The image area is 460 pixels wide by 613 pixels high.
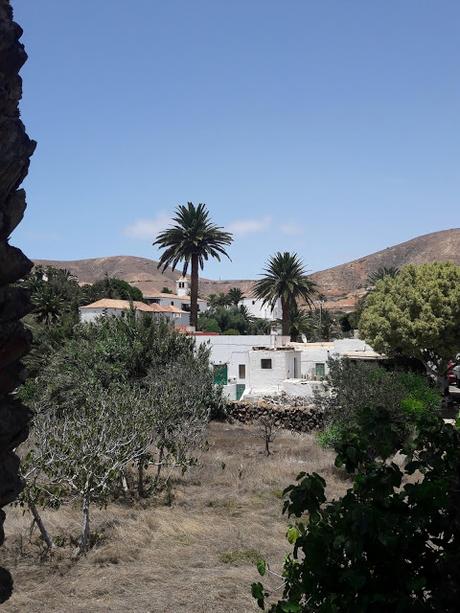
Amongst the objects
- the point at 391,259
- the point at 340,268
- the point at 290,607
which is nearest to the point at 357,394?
the point at 290,607

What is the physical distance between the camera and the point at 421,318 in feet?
111

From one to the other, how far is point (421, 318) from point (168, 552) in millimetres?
24994

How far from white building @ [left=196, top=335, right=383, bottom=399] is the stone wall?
308 cm

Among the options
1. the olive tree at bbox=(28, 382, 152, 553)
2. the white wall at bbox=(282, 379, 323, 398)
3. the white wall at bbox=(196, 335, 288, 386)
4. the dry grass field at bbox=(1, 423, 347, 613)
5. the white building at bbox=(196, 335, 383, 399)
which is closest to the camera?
the dry grass field at bbox=(1, 423, 347, 613)

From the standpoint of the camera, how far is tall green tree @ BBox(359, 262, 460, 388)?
3362cm

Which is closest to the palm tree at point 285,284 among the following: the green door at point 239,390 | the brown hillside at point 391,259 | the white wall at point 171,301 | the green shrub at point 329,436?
the green door at point 239,390

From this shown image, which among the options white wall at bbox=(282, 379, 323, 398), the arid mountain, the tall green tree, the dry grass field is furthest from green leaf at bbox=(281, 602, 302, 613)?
the arid mountain

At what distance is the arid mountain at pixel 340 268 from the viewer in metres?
132

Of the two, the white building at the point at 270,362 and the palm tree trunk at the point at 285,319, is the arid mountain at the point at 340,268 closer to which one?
the palm tree trunk at the point at 285,319

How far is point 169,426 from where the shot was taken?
19219 mm

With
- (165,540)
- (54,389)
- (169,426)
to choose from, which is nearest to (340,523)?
(165,540)

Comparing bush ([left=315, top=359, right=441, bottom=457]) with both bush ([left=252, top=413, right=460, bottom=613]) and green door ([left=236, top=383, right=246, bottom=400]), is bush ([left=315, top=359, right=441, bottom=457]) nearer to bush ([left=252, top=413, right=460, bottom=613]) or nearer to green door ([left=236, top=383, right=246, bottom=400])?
bush ([left=252, top=413, right=460, bottom=613])

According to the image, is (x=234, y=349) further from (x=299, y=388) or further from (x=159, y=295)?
(x=159, y=295)

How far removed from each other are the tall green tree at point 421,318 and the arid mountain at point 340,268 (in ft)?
244
